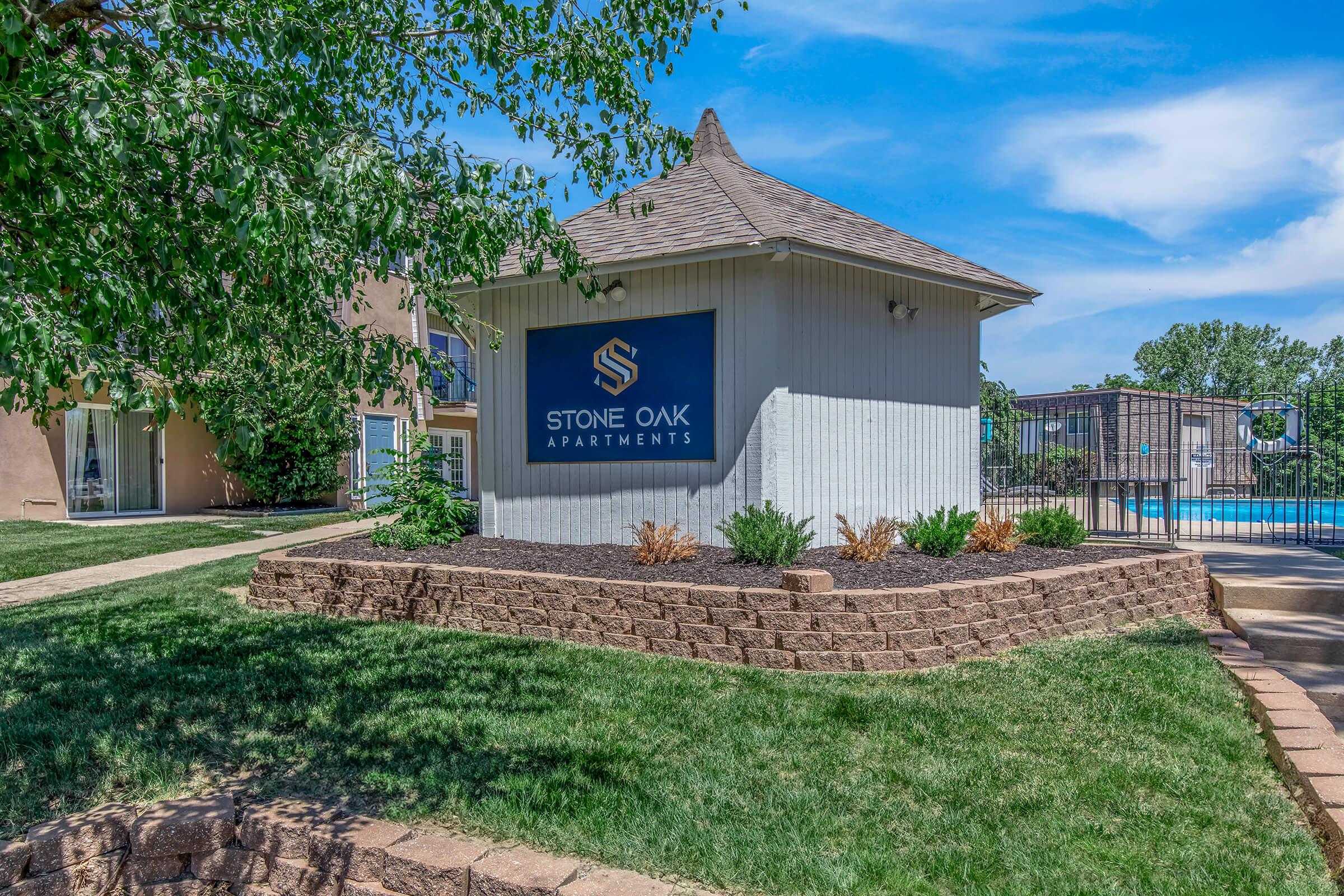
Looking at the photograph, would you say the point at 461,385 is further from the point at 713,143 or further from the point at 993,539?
the point at 993,539

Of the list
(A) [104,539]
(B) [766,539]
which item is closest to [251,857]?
(B) [766,539]

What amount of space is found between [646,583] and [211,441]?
51.5ft

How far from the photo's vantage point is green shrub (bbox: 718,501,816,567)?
6637 mm

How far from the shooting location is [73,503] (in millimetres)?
15938

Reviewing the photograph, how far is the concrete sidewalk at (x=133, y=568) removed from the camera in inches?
331

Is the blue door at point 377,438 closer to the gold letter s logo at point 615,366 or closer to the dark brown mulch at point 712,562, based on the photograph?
the dark brown mulch at point 712,562

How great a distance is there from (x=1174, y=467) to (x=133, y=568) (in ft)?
87.2

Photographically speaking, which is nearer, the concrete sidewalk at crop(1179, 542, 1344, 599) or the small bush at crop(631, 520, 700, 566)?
the concrete sidewalk at crop(1179, 542, 1344, 599)

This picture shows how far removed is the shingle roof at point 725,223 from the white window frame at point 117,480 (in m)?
11.8

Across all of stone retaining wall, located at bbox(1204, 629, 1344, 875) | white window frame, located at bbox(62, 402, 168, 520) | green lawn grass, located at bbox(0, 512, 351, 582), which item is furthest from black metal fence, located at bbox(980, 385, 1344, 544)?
white window frame, located at bbox(62, 402, 168, 520)

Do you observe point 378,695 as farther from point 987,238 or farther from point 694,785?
point 987,238

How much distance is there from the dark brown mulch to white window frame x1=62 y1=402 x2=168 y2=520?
10409 mm

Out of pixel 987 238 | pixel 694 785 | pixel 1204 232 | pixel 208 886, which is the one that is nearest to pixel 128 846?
pixel 208 886

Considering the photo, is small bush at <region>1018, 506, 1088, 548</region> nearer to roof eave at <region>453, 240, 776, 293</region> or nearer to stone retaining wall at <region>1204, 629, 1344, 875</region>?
stone retaining wall at <region>1204, 629, 1344, 875</region>
